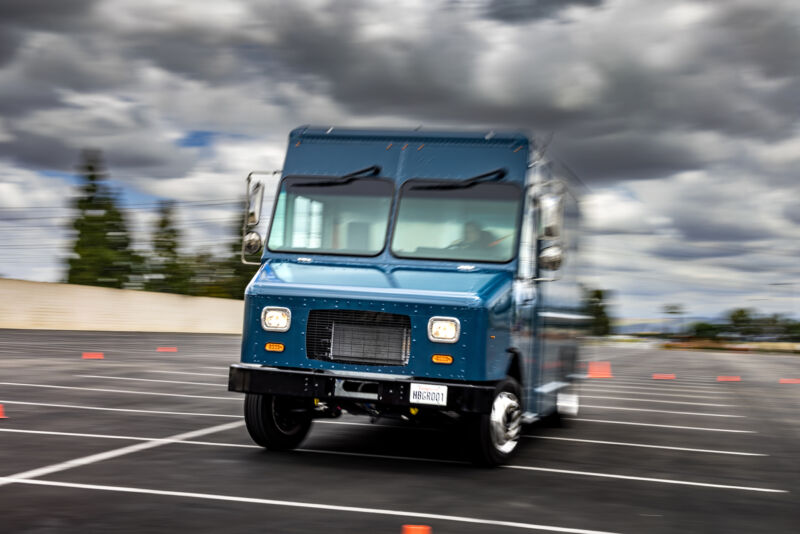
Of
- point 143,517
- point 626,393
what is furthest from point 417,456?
point 626,393

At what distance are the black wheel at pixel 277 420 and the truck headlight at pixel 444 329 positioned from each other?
5.04 ft

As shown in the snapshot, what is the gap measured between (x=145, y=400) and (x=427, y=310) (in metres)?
6.62

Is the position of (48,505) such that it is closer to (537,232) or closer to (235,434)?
(235,434)

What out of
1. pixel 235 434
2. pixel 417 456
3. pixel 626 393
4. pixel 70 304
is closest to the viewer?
pixel 417 456

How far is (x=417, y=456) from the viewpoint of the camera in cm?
935

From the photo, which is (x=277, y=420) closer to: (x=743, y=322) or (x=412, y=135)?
(x=412, y=135)

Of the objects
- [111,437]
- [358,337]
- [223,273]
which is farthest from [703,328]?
[358,337]

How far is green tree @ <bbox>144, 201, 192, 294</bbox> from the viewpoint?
66.8 meters

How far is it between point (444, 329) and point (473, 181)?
1.81 metres

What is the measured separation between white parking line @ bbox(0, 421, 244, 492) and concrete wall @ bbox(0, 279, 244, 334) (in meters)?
33.9

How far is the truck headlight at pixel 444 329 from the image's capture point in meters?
8.09

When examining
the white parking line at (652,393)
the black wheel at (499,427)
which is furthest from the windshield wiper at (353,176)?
the white parking line at (652,393)

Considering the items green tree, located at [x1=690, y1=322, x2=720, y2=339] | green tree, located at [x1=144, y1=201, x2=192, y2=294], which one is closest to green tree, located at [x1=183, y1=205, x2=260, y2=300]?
green tree, located at [x1=144, y1=201, x2=192, y2=294]

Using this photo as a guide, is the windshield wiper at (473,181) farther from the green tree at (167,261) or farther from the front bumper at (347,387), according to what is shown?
the green tree at (167,261)
